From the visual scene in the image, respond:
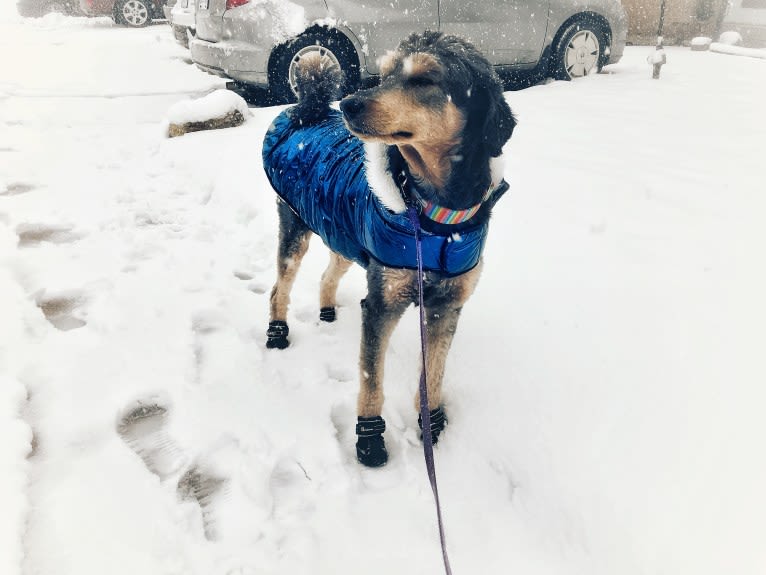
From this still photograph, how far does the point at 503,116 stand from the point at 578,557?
5.22 ft

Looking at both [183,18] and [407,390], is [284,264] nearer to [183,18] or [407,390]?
[407,390]

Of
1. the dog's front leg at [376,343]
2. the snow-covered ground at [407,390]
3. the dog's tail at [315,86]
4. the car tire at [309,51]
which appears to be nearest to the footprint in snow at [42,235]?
the snow-covered ground at [407,390]

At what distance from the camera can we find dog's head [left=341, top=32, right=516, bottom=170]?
1962mm

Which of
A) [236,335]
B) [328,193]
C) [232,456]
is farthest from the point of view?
[236,335]

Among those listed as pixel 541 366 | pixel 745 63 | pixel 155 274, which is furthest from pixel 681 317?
pixel 745 63

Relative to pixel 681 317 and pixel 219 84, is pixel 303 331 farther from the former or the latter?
pixel 219 84

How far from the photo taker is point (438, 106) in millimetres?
2000

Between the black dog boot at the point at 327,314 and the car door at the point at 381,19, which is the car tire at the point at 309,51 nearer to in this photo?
the car door at the point at 381,19

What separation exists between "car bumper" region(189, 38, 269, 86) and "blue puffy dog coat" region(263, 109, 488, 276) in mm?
4190

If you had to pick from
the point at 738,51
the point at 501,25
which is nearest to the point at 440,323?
the point at 501,25

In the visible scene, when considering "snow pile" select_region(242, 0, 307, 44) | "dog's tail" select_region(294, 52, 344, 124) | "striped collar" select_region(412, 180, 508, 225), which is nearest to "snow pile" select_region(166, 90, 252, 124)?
"snow pile" select_region(242, 0, 307, 44)

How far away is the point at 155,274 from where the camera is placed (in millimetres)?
3766

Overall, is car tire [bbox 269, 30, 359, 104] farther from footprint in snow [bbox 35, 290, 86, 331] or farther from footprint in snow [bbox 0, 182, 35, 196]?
footprint in snow [bbox 35, 290, 86, 331]

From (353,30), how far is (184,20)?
155 inches
